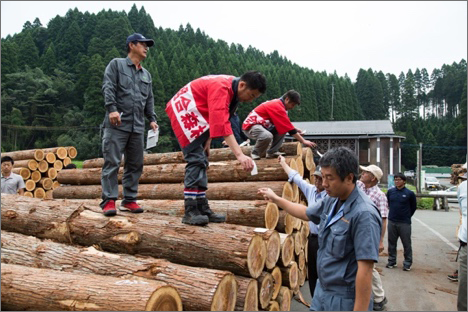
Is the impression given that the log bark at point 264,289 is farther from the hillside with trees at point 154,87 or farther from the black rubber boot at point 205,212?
the hillside with trees at point 154,87

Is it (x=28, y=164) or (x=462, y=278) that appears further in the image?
(x=28, y=164)

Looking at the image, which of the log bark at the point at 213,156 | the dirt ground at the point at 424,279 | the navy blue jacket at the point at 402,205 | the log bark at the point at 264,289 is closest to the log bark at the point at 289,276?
the dirt ground at the point at 424,279

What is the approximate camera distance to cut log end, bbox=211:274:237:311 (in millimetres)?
3107

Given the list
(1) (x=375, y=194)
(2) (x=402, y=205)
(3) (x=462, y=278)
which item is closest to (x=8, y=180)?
(1) (x=375, y=194)

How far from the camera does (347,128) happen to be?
32844 millimetres

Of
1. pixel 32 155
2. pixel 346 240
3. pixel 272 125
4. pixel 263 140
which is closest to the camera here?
pixel 346 240

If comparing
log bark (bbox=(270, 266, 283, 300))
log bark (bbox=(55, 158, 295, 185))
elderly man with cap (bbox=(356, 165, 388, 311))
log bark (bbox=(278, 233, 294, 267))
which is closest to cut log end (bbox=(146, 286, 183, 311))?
log bark (bbox=(270, 266, 283, 300))

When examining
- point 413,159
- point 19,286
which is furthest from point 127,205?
point 413,159

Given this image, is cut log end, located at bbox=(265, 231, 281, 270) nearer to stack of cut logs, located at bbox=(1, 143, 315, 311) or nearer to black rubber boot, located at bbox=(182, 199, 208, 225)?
stack of cut logs, located at bbox=(1, 143, 315, 311)

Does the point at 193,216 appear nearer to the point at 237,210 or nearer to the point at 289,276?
the point at 237,210

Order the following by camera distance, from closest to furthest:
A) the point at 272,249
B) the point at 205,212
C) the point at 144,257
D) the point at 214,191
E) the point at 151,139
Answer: the point at 144,257 < the point at 205,212 < the point at 272,249 < the point at 151,139 < the point at 214,191

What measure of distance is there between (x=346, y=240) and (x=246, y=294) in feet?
5.50

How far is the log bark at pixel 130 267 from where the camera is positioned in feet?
10.1

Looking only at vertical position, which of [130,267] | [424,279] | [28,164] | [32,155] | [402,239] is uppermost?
[32,155]
